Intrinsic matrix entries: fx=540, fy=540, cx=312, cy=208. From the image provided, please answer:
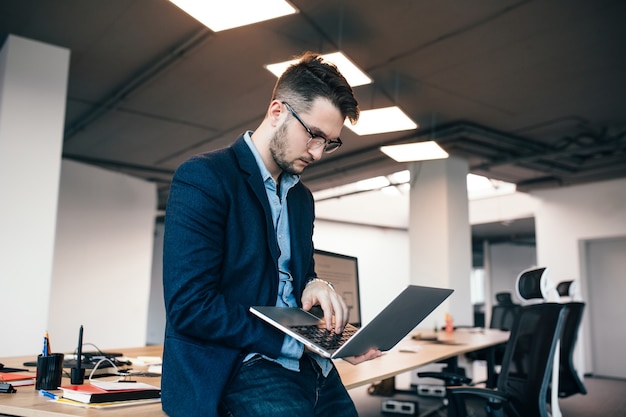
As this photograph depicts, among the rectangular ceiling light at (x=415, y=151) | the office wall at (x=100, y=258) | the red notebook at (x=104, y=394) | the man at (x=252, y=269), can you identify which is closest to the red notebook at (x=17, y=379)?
the red notebook at (x=104, y=394)

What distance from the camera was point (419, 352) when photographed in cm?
332

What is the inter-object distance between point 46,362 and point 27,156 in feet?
9.41

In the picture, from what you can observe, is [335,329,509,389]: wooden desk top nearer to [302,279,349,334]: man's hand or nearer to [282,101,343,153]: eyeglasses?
[302,279,349,334]: man's hand

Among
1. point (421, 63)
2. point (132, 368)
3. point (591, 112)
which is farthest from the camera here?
point (591, 112)

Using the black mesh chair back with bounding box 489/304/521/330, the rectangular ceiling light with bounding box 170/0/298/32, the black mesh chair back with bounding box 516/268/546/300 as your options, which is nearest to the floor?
the black mesh chair back with bounding box 489/304/521/330

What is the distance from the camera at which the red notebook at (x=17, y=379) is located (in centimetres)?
162

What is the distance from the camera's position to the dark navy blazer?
3.49 ft

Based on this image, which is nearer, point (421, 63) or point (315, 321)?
point (315, 321)

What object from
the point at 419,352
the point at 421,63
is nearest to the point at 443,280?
the point at 421,63

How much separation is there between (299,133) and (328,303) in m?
0.41

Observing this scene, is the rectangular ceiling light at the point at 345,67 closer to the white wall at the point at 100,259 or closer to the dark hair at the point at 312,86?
the dark hair at the point at 312,86

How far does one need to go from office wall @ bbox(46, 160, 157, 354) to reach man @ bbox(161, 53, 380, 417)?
653cm

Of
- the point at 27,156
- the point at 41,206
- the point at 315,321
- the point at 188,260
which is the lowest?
the point at 315,321

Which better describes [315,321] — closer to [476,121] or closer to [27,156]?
[27,156]
